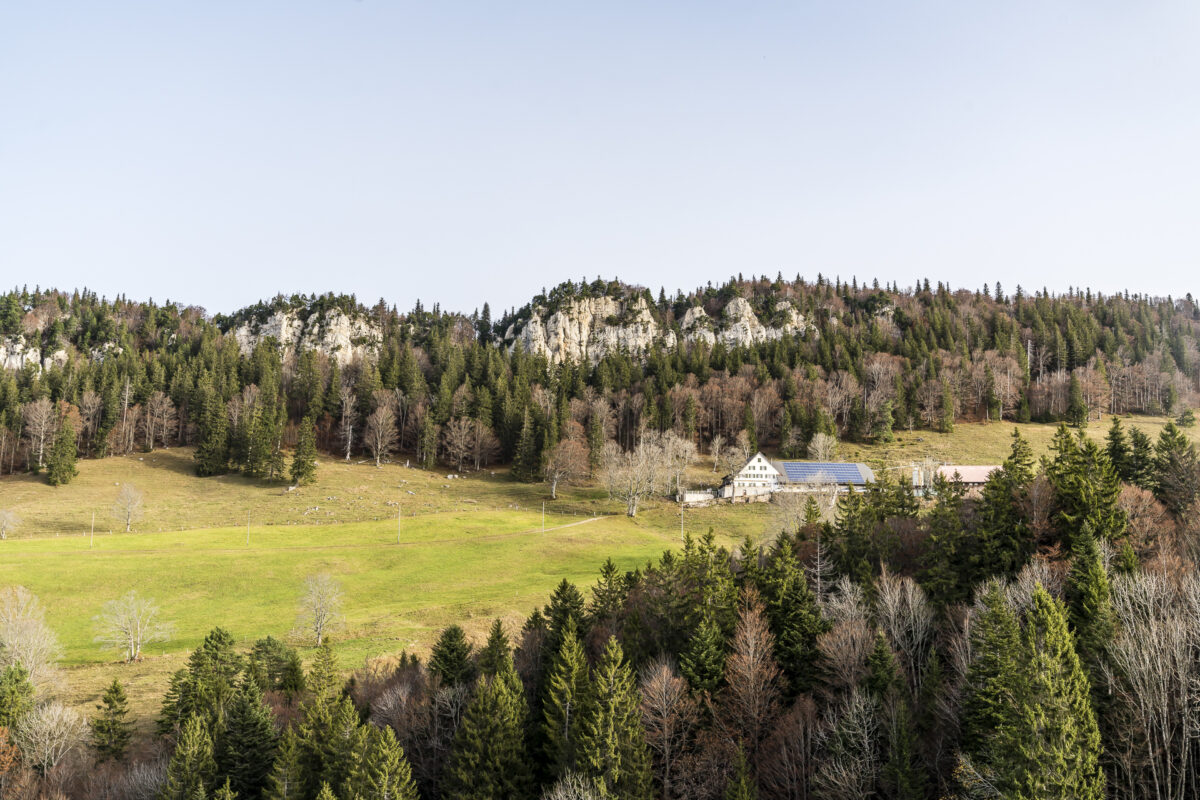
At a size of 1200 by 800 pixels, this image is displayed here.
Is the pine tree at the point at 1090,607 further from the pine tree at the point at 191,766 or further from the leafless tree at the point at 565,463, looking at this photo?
the leafless tree at the point at 565,463

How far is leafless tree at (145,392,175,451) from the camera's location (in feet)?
441

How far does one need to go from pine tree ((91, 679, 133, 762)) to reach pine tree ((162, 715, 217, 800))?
720 cm

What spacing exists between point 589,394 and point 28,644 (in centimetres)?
10839

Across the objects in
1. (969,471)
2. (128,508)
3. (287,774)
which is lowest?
(287,774)

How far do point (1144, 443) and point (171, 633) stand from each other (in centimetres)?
8726

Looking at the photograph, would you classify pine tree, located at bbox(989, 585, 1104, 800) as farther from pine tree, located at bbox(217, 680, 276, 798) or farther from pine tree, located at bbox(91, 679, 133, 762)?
pine tree, located at bbox(91, 679, 133, 762)

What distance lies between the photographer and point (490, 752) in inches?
1501

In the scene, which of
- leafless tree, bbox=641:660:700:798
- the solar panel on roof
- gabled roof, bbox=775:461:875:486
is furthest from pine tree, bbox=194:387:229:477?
leafless tree, bbox=641:660:700:798

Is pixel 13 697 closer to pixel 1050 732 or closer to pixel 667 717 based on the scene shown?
pixel 667 717

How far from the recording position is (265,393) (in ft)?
466

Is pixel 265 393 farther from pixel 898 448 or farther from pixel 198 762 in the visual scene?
pixel 898 448

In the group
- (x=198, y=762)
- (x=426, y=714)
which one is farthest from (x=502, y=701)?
(x=198, y=762)

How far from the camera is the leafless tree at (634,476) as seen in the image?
103m

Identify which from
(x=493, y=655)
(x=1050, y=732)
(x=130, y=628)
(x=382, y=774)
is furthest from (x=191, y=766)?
(x=1050, y=732)
